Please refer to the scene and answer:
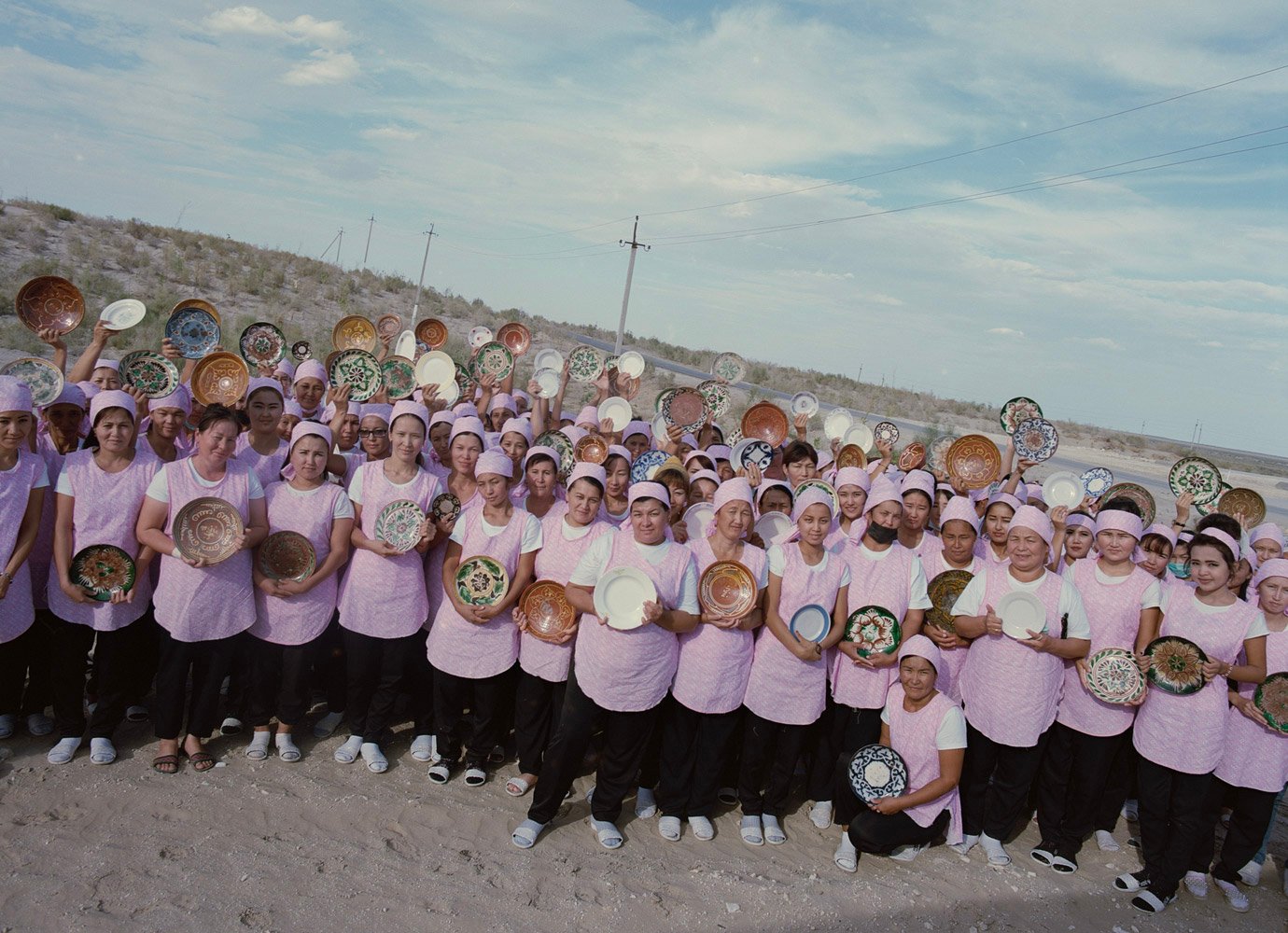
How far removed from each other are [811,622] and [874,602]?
18.2 inches

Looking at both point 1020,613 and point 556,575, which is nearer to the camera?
point 1020,613

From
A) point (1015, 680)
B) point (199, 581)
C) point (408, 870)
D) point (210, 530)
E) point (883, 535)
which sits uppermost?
point (883, 535)

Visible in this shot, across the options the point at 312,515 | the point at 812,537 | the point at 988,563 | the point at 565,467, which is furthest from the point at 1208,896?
the point at 312,515

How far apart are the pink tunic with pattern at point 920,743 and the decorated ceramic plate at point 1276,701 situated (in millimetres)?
1871

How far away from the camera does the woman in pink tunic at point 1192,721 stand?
206 inches

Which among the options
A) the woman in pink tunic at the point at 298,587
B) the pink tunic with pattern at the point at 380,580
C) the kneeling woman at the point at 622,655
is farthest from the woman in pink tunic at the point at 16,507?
the kneeling woman at the point at 622,655

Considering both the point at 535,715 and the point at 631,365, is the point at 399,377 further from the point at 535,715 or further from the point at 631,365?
the point at 535,715

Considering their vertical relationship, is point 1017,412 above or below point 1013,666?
above

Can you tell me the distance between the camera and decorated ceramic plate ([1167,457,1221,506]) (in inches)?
338

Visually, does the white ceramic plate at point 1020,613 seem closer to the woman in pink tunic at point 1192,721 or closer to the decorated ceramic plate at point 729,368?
the woman in pink tunic at point 1192,721

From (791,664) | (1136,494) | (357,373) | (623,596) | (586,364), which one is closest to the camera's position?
(623,596)

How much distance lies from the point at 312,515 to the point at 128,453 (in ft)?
3.78

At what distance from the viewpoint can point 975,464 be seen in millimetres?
8414

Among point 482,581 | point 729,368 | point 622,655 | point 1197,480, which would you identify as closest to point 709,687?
point 622,655
